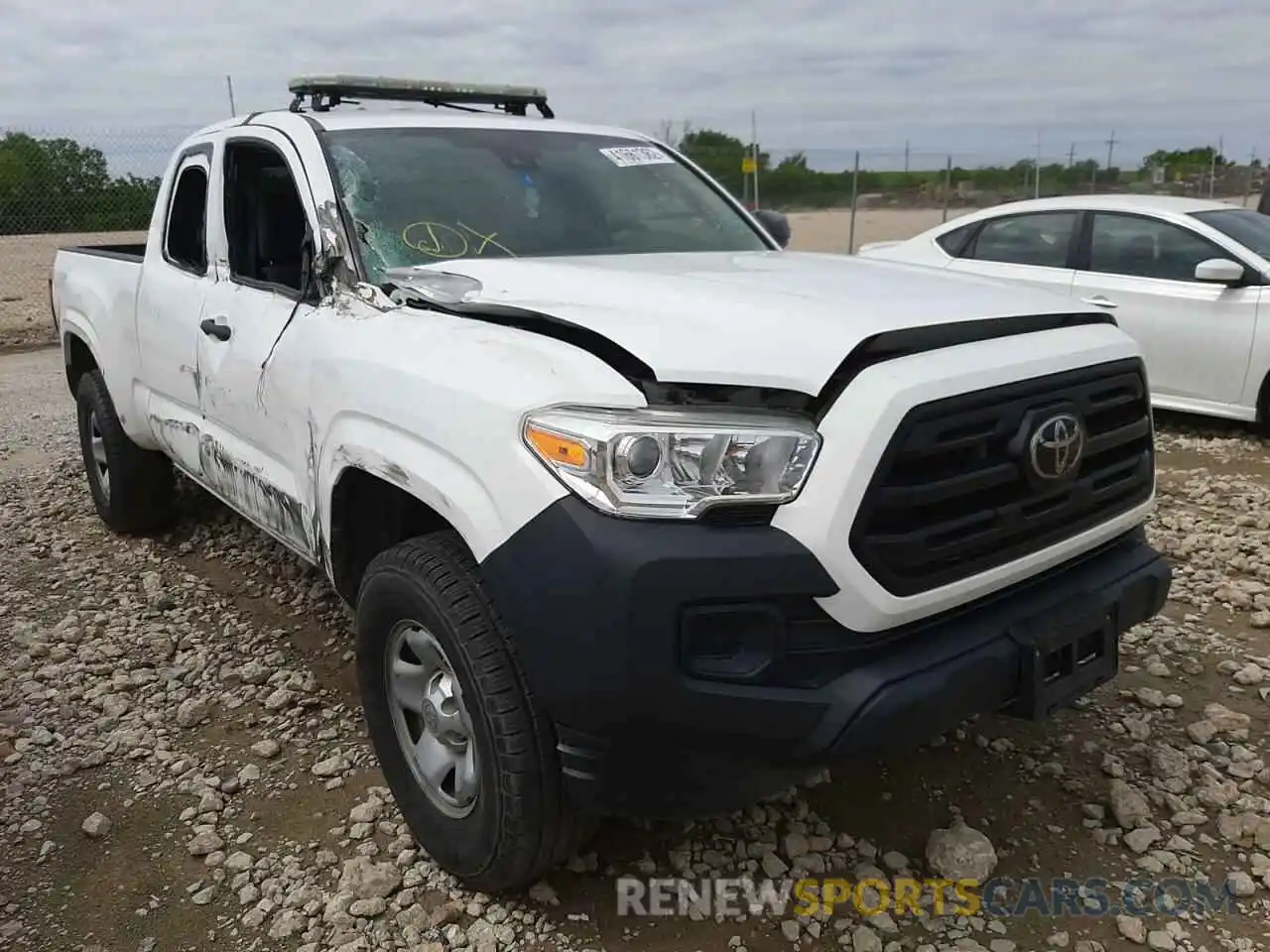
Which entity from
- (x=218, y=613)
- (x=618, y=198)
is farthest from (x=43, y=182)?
(x=618, y=198)

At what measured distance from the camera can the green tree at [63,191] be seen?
1416cm

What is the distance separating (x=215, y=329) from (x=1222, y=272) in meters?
5.59

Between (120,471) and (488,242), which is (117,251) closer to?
(120,471)

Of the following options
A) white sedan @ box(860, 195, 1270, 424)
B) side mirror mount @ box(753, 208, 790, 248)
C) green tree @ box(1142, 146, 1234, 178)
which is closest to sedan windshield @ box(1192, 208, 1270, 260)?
white sedan @ box(860, 195, 1270, 424)

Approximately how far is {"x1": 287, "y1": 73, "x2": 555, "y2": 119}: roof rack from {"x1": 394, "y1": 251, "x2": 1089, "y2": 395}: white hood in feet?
4.95

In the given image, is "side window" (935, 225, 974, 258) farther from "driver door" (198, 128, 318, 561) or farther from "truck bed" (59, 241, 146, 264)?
"driver door" (198, 128, 318, 561)

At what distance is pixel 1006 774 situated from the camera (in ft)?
9.84

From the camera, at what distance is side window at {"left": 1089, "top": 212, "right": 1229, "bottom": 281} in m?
6.66

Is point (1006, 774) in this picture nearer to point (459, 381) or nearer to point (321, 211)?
point (459, 381)

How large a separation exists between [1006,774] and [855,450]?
1.46 metres

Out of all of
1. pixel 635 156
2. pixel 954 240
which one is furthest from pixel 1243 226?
pixel 635 156

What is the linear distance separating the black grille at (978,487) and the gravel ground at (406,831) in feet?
1.48

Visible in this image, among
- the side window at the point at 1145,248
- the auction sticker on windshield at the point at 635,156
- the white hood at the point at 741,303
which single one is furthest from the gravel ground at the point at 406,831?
the side window at the point at 1145,248

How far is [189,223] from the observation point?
4180 millimetres
